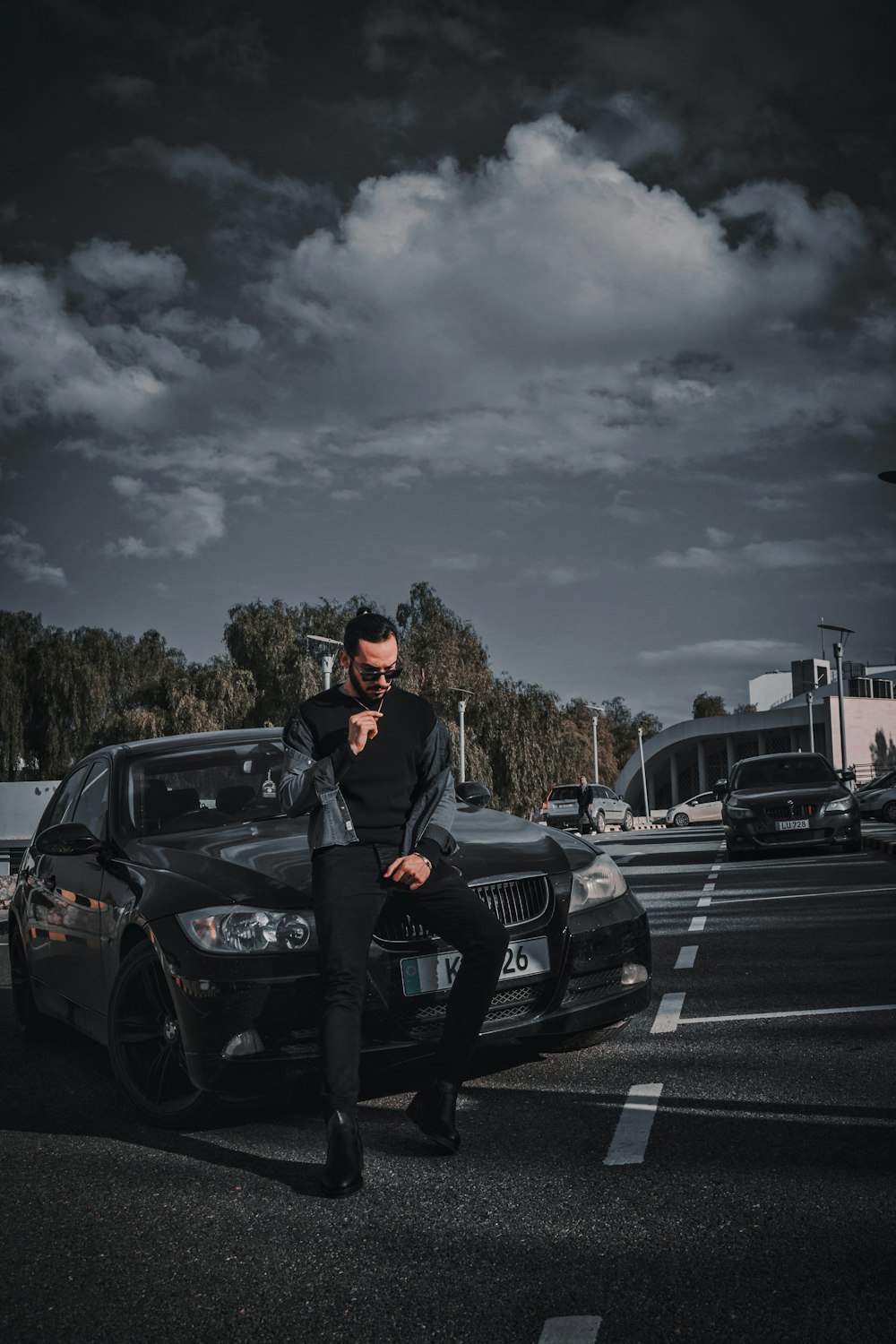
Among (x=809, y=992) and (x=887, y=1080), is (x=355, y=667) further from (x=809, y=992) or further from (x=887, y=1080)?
(x=809, y=992)

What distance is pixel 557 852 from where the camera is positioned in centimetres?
501

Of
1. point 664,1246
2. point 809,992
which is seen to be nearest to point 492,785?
point 809,992

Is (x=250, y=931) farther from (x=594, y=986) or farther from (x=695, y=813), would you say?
(x=695, y=813)

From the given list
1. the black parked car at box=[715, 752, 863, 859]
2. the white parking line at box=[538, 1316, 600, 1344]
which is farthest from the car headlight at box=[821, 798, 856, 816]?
the white parking line at box=[538, 1316, 600, 1344]

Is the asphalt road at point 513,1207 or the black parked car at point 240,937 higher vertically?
the black parked car at point 240,937

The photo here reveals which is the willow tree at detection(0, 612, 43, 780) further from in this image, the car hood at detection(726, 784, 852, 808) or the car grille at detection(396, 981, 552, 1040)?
the car grille at detection(396, 981, 552, 1040)

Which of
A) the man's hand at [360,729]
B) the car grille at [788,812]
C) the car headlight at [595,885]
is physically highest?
the man's hand at [360,729]

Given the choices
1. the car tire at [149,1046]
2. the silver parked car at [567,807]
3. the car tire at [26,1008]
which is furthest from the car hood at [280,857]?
the silver parked car at [567,807]

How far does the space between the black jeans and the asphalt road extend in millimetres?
362

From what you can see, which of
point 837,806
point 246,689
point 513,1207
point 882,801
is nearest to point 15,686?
point 246,689

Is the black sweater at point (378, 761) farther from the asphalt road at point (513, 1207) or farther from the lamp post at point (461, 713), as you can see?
the lamp post at point (461, 713)

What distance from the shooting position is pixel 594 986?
15.9ft

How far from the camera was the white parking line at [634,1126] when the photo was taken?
383 centimetres

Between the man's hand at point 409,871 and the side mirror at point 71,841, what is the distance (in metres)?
1.90
